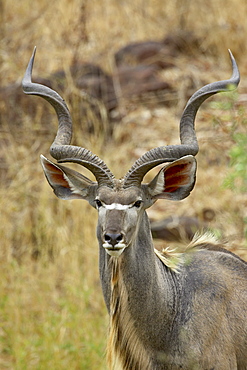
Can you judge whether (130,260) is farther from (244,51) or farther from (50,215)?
(244,51)

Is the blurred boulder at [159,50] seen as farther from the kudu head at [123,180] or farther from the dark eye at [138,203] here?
the dark eye at [138,203]

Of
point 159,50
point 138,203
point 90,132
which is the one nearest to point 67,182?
point 138,203

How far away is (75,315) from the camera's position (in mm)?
6875

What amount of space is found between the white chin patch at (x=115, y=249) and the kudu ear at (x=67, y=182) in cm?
66

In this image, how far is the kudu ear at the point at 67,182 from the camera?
14.8 ft

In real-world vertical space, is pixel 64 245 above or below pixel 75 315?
above

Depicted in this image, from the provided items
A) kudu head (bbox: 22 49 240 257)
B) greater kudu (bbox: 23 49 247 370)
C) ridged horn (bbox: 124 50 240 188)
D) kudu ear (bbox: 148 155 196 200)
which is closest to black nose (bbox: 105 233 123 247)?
kudu head (bbox: 22 49 240 257)

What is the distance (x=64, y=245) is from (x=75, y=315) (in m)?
1.15

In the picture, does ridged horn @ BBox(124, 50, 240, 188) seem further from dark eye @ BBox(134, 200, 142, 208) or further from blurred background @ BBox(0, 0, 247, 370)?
blurred background @ BBox(0, 0, 247, 370)

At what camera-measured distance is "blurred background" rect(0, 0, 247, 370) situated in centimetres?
692

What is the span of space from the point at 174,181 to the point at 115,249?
0.79m

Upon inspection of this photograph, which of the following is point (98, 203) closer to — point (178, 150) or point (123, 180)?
point (123, 180)

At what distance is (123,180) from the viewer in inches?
170

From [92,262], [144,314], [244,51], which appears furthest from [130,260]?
[244,51]
